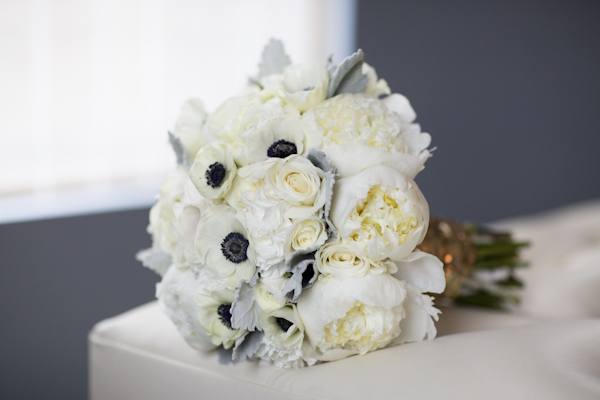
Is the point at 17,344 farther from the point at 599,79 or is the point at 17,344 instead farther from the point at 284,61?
the point at 599,79

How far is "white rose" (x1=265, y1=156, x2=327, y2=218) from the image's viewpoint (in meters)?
0.62

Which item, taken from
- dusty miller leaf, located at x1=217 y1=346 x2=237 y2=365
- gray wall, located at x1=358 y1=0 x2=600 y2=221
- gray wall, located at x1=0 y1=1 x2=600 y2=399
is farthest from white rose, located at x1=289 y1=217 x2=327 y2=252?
gray wall, located at x1=0 y1=1 x2=600 y2=399

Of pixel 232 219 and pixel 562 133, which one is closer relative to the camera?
pixel 232 219

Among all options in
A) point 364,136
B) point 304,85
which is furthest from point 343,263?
point 304,85

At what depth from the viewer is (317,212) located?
646 mm

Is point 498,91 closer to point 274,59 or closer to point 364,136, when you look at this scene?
point 274,59

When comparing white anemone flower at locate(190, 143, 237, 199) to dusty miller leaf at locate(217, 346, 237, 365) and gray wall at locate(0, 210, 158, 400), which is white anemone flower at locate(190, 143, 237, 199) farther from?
gray wall at locate(0, 210, 158, 400)

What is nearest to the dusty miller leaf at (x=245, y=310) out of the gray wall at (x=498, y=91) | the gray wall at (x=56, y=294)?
the gray wall at (x=56, y=294)

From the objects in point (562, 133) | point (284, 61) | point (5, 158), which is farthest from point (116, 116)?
point (562, 133)

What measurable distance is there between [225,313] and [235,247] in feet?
0.31

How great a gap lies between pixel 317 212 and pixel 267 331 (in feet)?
0.54

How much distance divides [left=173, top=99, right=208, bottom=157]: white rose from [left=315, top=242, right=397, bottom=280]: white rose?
0.29m

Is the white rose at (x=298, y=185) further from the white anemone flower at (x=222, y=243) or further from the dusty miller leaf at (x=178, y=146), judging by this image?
the dusty miller leaf at (x=178, y=146)

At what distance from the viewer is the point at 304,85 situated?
0.75 meters
